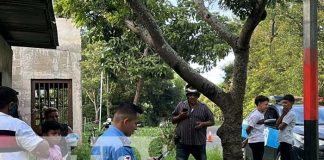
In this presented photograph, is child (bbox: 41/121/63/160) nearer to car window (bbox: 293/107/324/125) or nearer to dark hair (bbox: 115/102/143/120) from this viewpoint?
dark hair (bbox: 115/102/143/120)

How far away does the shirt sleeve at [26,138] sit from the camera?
438 cm

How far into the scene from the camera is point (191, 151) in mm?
7875

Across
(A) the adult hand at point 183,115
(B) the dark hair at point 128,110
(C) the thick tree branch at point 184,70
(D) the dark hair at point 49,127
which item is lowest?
(D) the dark hair at point 49,127

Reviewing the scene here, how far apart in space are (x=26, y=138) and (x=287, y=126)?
16.5 ft

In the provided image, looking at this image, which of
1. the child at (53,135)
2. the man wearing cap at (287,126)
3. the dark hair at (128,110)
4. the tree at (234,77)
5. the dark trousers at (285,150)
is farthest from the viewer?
the dark trousers at (285,150)

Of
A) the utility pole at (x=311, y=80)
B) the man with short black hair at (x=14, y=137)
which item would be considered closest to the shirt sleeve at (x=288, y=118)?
the utility pole at (x=311, y=80)

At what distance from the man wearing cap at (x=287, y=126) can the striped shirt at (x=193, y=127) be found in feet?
4.29

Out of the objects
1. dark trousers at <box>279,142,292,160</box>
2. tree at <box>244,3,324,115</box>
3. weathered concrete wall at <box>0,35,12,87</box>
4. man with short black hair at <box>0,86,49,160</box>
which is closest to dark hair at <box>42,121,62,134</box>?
man with short black hair at <box>0,86,49,160</box>

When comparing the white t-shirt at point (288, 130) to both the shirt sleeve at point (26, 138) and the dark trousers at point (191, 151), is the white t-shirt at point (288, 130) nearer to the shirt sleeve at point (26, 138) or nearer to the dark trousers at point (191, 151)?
the dark trousers at point (191, 151)

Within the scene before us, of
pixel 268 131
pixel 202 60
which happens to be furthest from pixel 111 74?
pixel 268 131

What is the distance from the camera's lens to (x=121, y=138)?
3.72 m

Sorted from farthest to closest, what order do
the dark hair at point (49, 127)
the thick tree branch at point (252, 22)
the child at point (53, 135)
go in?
the thick tree branch at point (252, 22) → the dark hair at point (49, 127) → the child at point (53, 135)

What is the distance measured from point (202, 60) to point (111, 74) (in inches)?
112

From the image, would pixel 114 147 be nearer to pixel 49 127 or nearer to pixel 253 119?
pixel 49 127
